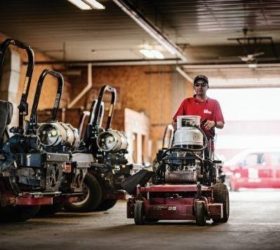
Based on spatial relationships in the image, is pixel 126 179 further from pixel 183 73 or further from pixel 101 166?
pixel 183 73

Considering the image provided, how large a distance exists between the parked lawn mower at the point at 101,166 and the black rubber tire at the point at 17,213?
1.76 m

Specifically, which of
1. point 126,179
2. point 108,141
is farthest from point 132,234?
point 108,141

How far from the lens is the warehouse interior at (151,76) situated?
880 cm

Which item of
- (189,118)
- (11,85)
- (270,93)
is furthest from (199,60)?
(189,118)

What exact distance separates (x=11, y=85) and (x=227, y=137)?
1520 cm

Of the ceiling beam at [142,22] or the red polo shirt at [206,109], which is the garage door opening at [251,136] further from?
the red polo shirt at [206,109]

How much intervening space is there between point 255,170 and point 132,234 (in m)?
16.6

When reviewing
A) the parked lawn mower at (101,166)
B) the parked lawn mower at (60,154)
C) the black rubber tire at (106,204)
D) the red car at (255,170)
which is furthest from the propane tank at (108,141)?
the red car at (255,170)

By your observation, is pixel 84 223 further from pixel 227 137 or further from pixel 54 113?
pixel 227 137

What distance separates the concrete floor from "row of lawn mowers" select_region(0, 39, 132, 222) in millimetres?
436

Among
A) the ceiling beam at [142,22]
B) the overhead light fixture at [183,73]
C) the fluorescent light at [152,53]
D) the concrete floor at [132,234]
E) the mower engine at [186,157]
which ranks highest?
the fluorescent light at [152,53]

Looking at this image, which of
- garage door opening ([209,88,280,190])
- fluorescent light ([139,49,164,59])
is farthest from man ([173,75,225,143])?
fluorescent light ([139,49,164,59])

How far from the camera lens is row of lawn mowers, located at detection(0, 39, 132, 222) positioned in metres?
9.89

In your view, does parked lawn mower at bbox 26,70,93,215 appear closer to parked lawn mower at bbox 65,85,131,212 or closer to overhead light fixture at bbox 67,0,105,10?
parked lawn mower at bbox 65,85,131,212
